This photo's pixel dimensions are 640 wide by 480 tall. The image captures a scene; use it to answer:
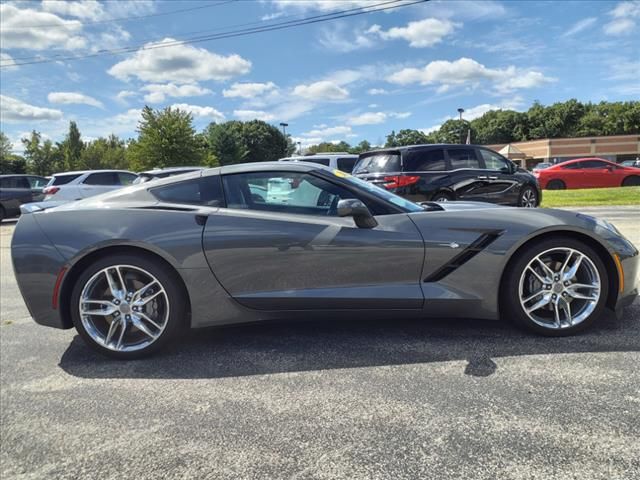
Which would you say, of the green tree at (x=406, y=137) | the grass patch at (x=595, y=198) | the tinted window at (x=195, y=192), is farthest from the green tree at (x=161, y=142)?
the green tree at (x=406, y=137)

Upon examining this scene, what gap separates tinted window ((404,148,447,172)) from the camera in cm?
826

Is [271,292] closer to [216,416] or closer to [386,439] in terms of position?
[216,416]

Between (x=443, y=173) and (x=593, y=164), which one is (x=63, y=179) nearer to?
(x=443, y=173)

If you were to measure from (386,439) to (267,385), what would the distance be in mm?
832

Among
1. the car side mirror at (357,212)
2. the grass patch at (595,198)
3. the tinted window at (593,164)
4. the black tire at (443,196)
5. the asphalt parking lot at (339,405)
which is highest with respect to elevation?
the tinted window at (593,164)

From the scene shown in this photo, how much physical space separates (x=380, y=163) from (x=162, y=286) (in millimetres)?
6363

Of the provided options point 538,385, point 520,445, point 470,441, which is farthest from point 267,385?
point 538,385

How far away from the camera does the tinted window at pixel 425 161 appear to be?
8.26 m

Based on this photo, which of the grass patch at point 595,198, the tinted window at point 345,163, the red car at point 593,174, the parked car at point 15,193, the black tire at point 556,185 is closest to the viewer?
the grass patch at point 595,198

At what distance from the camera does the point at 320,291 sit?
9.11 ft

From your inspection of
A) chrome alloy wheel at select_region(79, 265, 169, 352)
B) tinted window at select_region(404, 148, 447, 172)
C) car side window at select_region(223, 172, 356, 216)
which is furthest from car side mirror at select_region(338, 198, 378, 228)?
tinted window at select_region(404, 148, 447, 172)

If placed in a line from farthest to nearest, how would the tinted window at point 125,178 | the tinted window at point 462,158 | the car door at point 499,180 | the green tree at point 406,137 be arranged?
the green tree at point 406,137, the tinted window at point 125,178, the car door at point 499,180, the tinted window at point 462,158

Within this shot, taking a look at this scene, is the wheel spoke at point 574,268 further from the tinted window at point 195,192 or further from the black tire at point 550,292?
the tinted window at point 195,192

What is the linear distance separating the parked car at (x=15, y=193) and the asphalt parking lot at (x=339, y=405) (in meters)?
14.5
